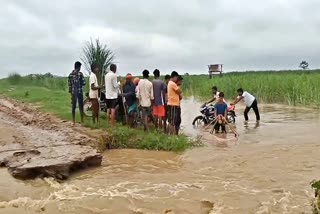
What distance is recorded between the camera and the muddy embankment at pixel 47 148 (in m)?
7.95

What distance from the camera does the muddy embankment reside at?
795 cm

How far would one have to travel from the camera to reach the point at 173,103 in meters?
12.2

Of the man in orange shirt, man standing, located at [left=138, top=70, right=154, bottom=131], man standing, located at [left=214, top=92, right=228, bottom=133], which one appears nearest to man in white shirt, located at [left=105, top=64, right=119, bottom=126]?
man standing, located at [left=138, top=70, right=154, bottom=131]

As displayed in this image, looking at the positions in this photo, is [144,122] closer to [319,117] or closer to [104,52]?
[104,52]

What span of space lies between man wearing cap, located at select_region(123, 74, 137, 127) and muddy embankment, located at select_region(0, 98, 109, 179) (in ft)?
4.65

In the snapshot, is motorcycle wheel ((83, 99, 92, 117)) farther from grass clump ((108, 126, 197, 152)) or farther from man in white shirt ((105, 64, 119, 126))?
grass clump ((108, 126, 197, 152))

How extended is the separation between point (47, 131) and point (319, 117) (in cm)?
1167

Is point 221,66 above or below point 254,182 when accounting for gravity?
above

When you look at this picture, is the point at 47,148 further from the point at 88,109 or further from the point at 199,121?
the point at 199,121

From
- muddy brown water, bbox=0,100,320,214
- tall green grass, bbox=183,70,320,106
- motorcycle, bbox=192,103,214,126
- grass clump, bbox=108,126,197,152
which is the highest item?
tall green grass, bbox=183,70,320,106

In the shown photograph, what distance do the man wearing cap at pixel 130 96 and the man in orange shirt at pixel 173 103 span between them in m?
0.95

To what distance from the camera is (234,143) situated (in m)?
12.5

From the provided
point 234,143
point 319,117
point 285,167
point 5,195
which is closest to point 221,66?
point 319,117

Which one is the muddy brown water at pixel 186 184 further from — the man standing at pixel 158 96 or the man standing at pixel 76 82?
the man standing at pixel 76 82
